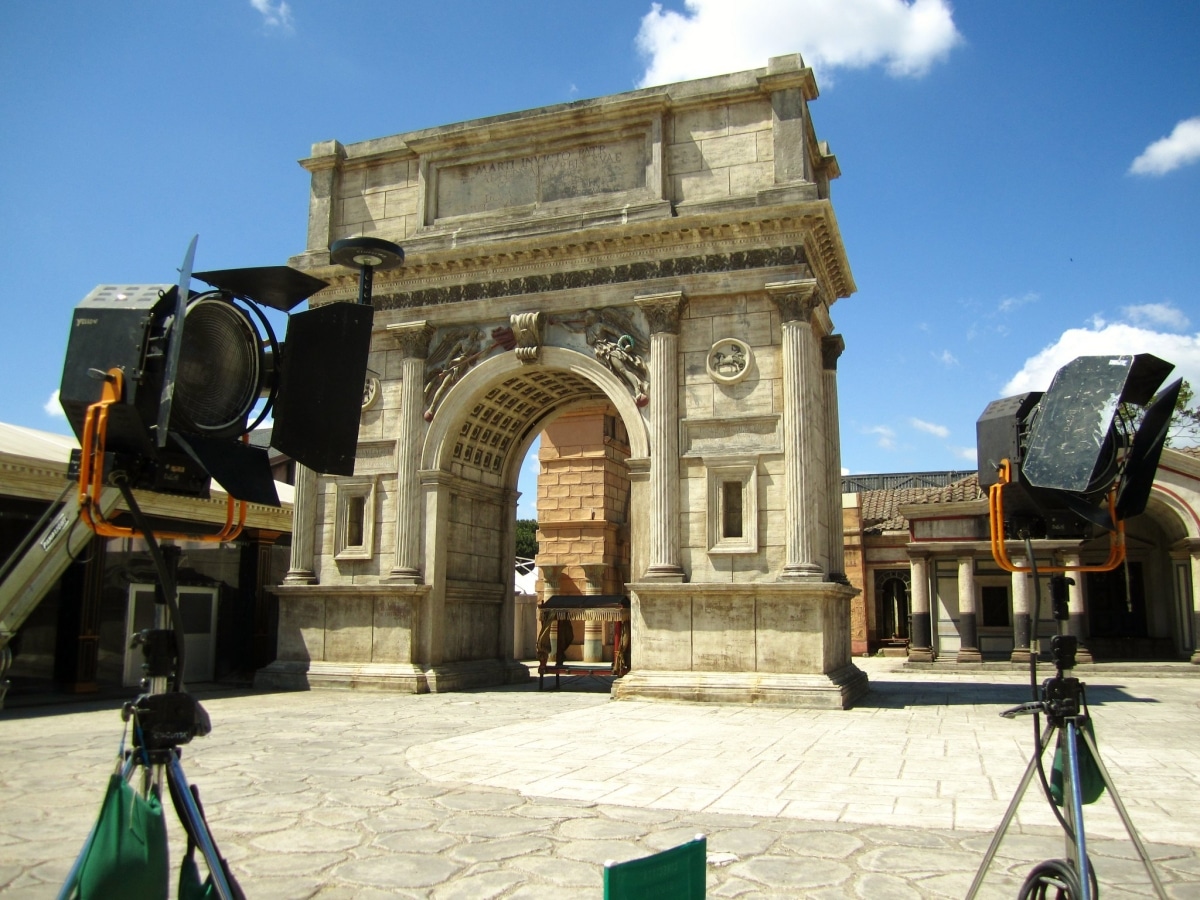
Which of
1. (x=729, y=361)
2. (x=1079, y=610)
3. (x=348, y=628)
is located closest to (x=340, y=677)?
(x=348, y=628)

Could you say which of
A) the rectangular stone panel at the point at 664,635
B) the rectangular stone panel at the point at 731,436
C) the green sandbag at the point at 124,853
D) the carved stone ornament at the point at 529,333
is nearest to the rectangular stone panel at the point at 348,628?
the rectangular stone panel at the point at 664,635

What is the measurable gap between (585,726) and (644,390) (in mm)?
6657

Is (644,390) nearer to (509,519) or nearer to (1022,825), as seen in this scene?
(509,519)

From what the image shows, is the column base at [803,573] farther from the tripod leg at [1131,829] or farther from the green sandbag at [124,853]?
the green sandbag at [124,853]

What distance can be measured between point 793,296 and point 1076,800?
13.3m

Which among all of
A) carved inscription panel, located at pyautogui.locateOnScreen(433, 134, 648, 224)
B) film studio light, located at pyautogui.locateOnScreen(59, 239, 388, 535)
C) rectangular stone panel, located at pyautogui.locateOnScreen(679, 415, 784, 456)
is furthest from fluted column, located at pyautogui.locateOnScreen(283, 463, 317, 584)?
film studio light, located at pyautogui.locateOnScreen(59, 239, 388, 535)

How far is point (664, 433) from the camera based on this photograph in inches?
663

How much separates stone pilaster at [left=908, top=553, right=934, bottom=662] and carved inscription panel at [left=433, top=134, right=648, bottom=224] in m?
14.1

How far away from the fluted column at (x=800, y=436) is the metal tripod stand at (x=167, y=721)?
12922 mm

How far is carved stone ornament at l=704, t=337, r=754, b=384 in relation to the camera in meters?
16.8

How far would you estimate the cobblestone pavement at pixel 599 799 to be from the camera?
554cm

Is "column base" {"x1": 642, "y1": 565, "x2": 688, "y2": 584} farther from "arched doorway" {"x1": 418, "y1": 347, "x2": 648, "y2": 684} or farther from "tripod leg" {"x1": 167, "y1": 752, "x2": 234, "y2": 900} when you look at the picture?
"tripod leg" {"x1": 167, "y1": 752, "x2": 234, "y2": 900}

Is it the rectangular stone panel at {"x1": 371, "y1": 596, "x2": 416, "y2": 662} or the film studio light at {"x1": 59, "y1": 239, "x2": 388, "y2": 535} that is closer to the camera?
the film studio light at {"x1": 59, "y1": 239, "x2": 388, "y2": 535}

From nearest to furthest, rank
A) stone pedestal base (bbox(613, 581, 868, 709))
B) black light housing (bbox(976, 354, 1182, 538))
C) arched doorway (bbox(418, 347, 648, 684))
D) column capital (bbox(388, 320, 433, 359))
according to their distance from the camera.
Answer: black light housing (bbox(976, 354, 1182, 538)), stone pedestal base (bbox(613, 581, 868, 709)), arched doorway (bbox(418, 347, 648, 684)), column capital (bbox(388, 320, 433, 359))
